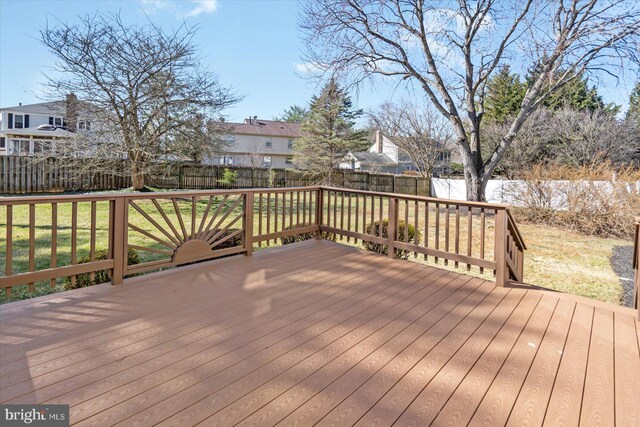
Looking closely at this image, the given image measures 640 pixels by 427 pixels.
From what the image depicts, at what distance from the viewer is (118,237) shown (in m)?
3.24

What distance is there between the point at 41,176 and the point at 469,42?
1408 centimetres

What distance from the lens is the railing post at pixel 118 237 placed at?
319cm

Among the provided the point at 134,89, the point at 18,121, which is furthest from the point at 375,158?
the point at 18,121

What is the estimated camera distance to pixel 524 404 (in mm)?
1728

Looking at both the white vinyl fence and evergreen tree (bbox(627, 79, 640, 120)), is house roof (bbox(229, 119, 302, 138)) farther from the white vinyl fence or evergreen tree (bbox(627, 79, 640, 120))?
evergreen tree (bbox(627, 79, 640, 120))

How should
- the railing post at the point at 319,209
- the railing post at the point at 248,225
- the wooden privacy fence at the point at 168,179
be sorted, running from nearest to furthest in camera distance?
the railing post at the point at 248,225, the railing post at the point at 319,209, the wooden privacy fence at the point at 168,179

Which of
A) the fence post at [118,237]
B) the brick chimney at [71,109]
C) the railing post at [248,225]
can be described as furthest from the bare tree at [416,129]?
the fence post at [118,237]

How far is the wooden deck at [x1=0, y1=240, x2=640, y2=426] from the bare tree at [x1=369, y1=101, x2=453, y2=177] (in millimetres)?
17542

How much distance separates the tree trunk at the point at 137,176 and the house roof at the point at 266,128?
17.5 meters

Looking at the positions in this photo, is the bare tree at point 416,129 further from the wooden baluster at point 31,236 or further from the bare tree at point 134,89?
the wooden baluster at point 31,236

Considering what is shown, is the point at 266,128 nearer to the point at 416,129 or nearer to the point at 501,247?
the point at 416,129

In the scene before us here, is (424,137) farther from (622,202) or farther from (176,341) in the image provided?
(176,341)

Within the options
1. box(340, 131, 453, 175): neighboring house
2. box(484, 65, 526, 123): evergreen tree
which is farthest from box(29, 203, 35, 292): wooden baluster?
box(340, 131, 453, 175): neighboring house

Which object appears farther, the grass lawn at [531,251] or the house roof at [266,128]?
the house roof at [266,128]
